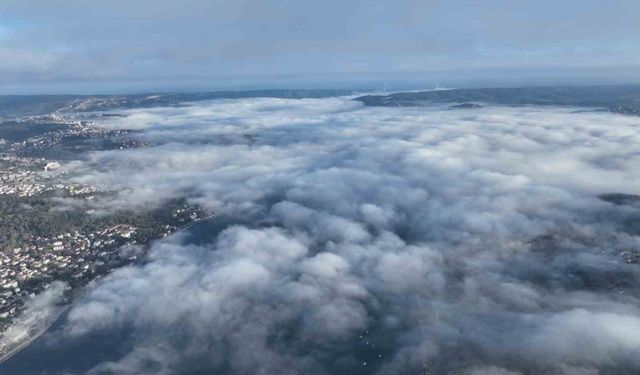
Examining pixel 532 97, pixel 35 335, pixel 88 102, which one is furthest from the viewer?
pixel 88 102

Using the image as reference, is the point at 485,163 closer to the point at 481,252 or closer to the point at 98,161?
the point at 481,252

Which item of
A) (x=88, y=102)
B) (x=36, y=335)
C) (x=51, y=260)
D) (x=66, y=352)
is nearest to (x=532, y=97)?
(x=88, y=102)

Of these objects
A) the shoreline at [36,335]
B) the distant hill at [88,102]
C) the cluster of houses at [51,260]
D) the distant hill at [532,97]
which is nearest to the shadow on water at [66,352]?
the shoreline at [36,335]

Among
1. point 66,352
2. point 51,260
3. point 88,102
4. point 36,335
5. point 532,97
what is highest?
point 88,102

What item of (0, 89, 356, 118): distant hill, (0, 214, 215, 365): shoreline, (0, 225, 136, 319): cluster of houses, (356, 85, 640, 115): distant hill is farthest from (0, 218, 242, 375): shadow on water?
(0, 89, 356, 118): distant hill

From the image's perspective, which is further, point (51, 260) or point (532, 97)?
point (532, 97)

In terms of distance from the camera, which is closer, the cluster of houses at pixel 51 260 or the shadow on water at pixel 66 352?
the shadow on water at pixel 66 352

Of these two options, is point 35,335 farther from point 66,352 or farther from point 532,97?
point 532,97

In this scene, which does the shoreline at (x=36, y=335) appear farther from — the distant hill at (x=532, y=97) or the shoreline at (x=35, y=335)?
the distant hill at (x=532, y=97)

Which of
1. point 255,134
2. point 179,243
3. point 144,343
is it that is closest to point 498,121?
point 255,134
